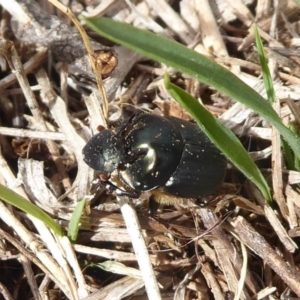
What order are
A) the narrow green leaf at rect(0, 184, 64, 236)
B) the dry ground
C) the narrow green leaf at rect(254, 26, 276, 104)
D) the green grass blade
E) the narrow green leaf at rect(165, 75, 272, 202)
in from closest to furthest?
1. the green grass blade
2. the narrow green leaf at rect(165, 75, 272, 202)
3. the narrow green leaf at rect(0, 184, 64, 236)
4. the narrow green leaf at rect(254, 26, 276, 104)
5. the dry ground

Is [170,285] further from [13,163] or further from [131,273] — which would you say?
[13,163]

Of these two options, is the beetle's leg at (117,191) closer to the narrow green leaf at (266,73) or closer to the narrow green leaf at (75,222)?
the narrow green leaf at (75,222)

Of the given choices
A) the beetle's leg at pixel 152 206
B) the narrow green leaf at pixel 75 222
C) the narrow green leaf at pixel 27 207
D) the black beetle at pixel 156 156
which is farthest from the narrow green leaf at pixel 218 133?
the narrow green leaf at pixel 27 207

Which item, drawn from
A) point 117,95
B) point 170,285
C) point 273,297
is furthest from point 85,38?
point 273,297

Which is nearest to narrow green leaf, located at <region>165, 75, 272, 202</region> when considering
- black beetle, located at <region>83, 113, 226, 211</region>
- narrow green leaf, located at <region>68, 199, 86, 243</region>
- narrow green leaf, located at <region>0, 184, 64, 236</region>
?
black beetle, located at <region>83, 113, 226, 211</region>

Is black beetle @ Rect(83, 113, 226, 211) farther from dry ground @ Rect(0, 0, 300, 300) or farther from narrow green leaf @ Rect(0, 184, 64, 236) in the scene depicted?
narrow green leaf @ Rect(0, 184, 64, 236)

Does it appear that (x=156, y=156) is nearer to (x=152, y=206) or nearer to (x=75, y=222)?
(x=152, y=206)
